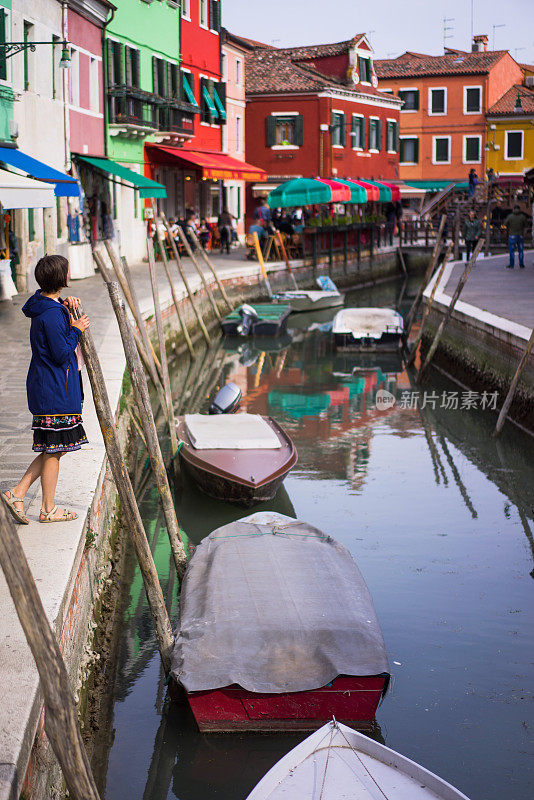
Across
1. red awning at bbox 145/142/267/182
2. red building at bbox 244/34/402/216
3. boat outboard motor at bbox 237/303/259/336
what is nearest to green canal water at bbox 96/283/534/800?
boat outboard motor at bbox 237/303/259/336

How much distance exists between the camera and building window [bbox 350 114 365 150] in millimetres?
38938

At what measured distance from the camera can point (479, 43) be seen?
5188 cm

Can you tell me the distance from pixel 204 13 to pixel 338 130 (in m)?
7.79

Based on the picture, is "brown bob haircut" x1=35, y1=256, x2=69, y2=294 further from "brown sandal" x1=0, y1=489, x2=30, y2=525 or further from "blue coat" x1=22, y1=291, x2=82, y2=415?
"brown sandal" x1=0, y1=489, x2=30, y2=525

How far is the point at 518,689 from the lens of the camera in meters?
6.16

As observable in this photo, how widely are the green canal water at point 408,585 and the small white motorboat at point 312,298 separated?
346 inches

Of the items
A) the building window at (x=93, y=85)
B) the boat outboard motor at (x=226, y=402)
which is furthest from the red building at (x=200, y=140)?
the boat outboard motor at (x=226, y=402)

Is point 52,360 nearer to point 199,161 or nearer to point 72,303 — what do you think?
point 72,303

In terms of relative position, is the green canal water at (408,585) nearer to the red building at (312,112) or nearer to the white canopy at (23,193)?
the white canopy at (23,193)

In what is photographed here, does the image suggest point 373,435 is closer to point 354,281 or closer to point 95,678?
point 95,678

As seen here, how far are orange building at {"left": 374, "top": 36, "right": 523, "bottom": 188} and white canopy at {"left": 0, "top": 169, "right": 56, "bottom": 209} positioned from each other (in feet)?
117

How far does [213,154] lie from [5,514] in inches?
1169

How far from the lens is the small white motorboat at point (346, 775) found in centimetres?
393

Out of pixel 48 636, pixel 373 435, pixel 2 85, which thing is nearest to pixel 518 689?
pixel 48 636
